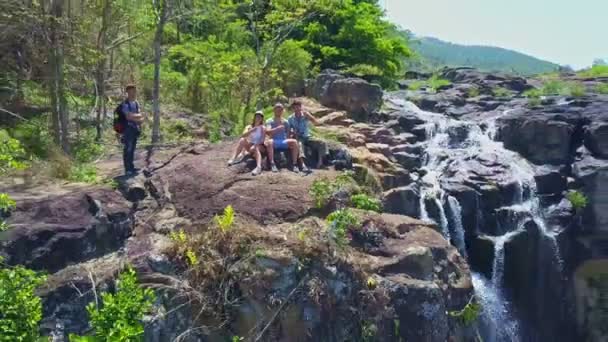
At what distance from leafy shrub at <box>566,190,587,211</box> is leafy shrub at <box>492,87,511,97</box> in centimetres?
1009

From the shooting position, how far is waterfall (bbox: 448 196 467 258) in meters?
16.8

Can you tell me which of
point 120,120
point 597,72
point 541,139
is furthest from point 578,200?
point 597,72

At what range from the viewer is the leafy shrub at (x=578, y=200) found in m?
17.4

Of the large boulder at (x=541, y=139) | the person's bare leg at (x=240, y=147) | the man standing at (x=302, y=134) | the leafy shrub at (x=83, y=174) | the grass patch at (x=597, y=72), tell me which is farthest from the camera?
the grass patch at (x=597, y=72)

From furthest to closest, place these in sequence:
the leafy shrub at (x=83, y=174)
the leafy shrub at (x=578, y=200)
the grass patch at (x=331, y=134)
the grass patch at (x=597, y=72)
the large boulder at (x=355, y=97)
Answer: the grass patch at (x=597, y=72)
the large boulder at (x=355, y=97)
the leafy shrub at (x=578, y=200)
the grass patch at (x=331, y=134)
the leafy shrub at (x=83, y=174)

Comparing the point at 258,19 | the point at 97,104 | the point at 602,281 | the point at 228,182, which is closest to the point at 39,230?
the point at 228,182

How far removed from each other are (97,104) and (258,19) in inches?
467

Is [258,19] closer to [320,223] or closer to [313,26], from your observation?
[313,26]

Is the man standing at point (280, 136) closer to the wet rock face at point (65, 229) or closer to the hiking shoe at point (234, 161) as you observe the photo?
the hiking shoe at point (234, 161)

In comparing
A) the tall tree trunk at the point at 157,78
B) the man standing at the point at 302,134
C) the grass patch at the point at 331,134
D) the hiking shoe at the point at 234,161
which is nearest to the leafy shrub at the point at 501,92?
the grass patch at the point at 331,134

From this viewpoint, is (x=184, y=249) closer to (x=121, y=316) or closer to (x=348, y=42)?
(x=121, y=316)

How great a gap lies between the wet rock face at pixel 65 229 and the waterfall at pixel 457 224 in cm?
907

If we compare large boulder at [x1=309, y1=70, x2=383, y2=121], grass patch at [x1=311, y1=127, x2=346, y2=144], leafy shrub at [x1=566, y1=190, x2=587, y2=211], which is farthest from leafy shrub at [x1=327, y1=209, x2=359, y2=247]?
large boulder at [x1=309, y1=70, x2=383, y2=121]

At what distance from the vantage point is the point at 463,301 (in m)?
11.5
